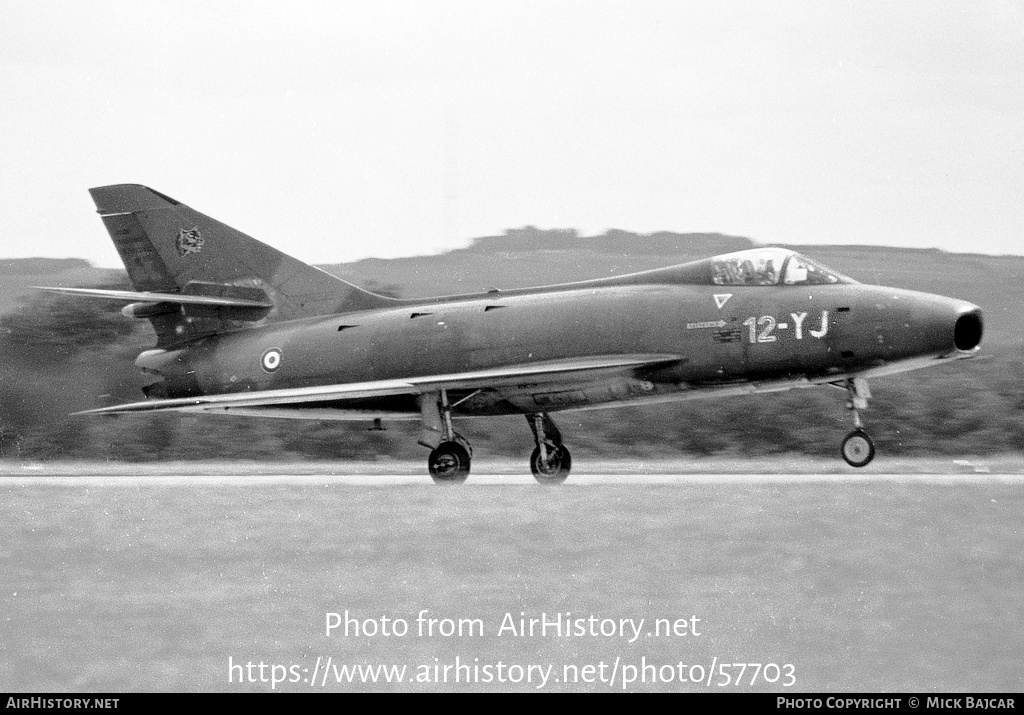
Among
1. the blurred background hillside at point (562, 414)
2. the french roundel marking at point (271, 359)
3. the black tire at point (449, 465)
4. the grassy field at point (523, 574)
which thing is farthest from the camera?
the blurred background hillside at point (562, 414)

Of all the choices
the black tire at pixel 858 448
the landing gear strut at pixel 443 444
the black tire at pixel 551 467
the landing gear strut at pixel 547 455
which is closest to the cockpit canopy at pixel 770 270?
the black tire at pixel 858 448

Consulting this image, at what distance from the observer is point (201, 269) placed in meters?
17.1

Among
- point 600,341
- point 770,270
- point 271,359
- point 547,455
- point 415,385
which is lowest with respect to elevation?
point 547,455

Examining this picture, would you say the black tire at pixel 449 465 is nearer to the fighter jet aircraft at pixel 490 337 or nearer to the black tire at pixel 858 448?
the fighter jet aircraft at pixel 490 337

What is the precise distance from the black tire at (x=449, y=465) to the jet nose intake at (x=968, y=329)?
17.8ft

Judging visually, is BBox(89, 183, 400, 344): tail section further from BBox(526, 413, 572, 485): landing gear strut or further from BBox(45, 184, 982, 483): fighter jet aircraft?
BBox(526, 413, 572, 485): landing gear strut

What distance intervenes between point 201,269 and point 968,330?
9.47 metres

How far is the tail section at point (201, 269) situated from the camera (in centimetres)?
1675

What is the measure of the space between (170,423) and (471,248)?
19.3 ft

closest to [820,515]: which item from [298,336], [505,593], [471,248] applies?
[505,593]

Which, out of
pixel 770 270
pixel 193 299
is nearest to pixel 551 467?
pixel 770 270

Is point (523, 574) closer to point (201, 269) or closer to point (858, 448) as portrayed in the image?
point (858, 448)

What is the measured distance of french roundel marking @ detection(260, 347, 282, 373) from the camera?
1619 centimetres

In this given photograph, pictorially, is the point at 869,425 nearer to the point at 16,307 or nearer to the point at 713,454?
the point at 713,454
